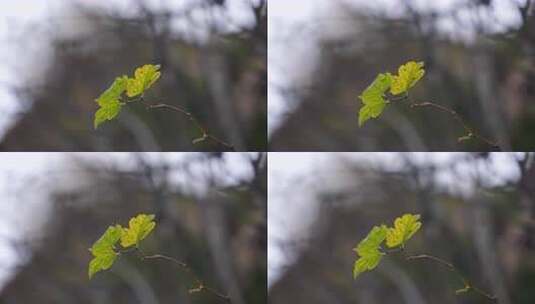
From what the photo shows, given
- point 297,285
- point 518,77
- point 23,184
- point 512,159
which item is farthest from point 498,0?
point 23,184

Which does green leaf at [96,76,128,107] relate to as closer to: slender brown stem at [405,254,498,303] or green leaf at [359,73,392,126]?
green leaf at [359,73,392,126]

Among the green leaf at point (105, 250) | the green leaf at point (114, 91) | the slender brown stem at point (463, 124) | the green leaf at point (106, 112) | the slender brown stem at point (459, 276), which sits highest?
the green leaf at point (114, 91)

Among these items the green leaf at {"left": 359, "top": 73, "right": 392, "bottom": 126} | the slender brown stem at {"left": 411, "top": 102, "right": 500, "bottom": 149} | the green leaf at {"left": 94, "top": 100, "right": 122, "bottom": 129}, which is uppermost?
the green leaf at {"left": 94, "top": 100, "right": 122, "bottom": 129}

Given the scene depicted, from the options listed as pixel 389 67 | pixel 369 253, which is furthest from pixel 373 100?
pixel 369 253

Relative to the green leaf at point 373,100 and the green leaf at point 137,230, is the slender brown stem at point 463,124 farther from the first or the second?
the green leaf at point 137,230

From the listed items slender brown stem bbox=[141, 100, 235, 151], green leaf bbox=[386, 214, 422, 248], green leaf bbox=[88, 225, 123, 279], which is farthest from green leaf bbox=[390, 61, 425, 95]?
green leaf bbox=[88, 225, 123, 279]

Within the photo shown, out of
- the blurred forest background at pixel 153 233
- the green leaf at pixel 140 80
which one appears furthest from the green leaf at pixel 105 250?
the green leaf at pixel 140 80
